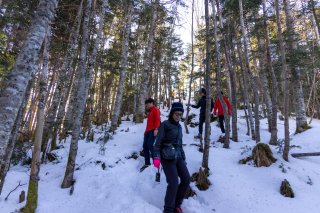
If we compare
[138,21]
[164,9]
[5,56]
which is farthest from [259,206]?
[138,21]

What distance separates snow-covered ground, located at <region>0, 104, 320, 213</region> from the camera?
5605 mm

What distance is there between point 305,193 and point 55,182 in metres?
6.54

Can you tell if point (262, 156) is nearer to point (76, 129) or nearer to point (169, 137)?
point (169, 137)

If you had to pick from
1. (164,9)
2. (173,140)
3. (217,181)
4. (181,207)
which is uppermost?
(164,9)

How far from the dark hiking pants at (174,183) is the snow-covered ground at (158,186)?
1.79 ft

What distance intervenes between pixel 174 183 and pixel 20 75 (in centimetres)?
333

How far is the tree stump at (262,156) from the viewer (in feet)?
23.2

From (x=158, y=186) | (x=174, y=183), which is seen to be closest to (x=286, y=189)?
(x=174, y=183)

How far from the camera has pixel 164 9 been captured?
52.7 ft

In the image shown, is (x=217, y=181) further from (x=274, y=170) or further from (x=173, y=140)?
(x=173, y=140)

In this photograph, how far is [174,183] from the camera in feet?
16.3

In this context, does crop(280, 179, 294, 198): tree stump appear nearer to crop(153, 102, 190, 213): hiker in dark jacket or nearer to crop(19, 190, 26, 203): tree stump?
crop(153, 102, 190, 213): hiker in dark jacket

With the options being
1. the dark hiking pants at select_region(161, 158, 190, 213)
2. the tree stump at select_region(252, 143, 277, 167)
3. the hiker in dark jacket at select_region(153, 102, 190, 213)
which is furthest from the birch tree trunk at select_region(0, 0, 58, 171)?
the tree stump at select_region(252, 143, 277, 167)

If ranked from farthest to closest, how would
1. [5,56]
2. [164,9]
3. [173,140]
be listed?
[164,9] < [5,56] < [173,140]
